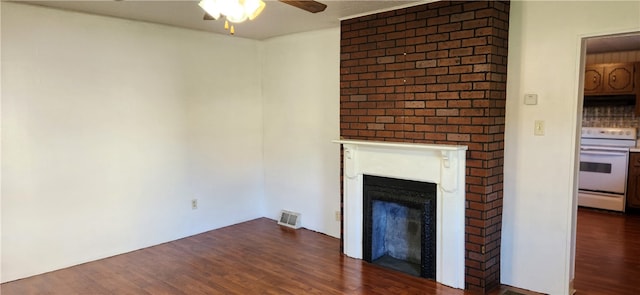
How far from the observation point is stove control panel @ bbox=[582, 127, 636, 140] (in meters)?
5.44

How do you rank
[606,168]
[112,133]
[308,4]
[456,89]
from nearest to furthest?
[308,4]
[456,89]
[112,133]
[606,168]

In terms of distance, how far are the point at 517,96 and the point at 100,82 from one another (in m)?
3.42

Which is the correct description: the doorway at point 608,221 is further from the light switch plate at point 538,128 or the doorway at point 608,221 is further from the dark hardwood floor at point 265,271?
the light switch plate at point 538,128

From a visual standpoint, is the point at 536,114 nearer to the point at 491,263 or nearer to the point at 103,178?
the point at 491,263

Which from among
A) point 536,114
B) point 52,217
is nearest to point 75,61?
point 52,217

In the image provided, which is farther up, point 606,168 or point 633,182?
point 606,168

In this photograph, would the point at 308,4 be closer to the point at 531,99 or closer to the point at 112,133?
the point at 531,99

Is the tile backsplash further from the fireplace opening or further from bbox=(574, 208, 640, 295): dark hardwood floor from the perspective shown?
the fireplace opening

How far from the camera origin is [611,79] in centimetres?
556

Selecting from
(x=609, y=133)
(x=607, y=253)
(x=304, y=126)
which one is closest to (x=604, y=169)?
(x=609, y=133)

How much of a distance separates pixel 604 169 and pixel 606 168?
0.08ft

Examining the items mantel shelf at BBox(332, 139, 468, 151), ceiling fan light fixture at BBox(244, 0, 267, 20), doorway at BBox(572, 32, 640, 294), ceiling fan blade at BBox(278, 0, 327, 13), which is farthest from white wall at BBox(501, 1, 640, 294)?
ceiling fan light fixture at BBox(244, 0, 267, 20)

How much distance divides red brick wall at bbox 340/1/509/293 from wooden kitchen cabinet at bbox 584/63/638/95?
11.7 feet

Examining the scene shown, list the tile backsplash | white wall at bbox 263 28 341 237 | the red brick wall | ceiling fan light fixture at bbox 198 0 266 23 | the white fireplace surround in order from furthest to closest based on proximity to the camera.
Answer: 1. the tile backsplash
2. white wall at bbox 263 28 341 237
3. the white fireplace surround
4. the red brick wall
5. ceiling fan light fixture at bbox 198 0 266 23
